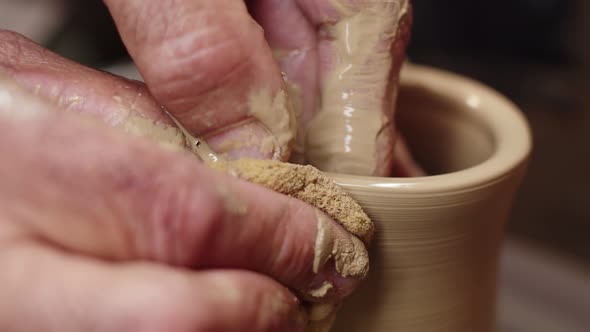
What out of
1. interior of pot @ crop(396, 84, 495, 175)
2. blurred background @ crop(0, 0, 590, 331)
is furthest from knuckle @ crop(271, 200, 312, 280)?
blurred background @ crop(0, 0, 590, 331)

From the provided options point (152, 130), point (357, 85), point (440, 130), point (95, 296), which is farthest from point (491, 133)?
point (95, 296)

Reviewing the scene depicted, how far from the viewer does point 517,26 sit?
2.43m

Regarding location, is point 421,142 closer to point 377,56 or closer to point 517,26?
point 377,56

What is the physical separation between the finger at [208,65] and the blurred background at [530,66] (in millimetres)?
1374

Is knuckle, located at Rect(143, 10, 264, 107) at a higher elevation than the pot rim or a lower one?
higher

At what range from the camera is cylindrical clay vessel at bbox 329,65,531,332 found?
25.4 inches

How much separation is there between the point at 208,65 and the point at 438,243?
0.31 metres

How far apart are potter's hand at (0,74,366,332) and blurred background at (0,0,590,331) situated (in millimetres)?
1453

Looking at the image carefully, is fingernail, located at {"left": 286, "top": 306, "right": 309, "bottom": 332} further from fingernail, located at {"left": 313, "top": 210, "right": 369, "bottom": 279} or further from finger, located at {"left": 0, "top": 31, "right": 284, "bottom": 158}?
finger, located at {"left": 0, "top": 31, "right": 284, "bottom": 158}

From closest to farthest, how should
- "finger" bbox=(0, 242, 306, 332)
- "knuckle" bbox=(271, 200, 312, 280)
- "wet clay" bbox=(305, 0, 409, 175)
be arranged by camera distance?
"finger" bbox=(0, 242, 306, 332) → "knuckle" bbox=(271, 200, 312, 280) → "wet clay" bbox=(305, 0, 409, 175)

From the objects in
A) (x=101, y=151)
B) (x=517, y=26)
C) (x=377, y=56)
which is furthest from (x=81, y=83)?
(x=517, y=26)

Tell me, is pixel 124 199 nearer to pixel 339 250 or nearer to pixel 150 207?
pixel 150 207

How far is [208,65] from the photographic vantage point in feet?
1.84

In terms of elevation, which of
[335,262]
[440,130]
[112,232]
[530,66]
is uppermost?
[112,232]
